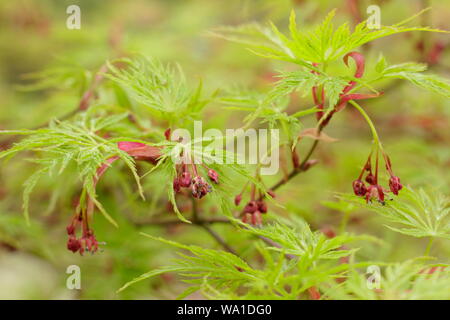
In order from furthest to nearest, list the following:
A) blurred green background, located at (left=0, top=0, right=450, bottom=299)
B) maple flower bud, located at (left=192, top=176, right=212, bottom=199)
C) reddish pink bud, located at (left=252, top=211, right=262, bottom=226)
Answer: blurred green background, located at (left=0, top=0, right=450, bottom=299), reddish pink bud, located at (left=252, top=211, right=262, bottom=226), maple flower bud, located at (left=192, top=176, right=212, bottom=199)

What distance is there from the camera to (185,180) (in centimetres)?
72

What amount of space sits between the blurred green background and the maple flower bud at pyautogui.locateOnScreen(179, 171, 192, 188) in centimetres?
21

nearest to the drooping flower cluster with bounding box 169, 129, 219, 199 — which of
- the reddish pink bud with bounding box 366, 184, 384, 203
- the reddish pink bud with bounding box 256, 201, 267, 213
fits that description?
the reddish pink bud with bounding box 256, 201, 267, 213

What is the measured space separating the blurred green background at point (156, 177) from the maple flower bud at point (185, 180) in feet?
0.69

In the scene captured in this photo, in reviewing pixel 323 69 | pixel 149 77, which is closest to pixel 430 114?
pixel 323 69

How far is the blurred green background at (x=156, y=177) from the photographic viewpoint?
1.25 meters

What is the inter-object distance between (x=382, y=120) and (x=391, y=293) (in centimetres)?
126

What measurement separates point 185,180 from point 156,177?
48cm

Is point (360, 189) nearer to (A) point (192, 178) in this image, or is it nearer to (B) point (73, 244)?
(A) point (192, 178)

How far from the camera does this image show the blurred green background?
125cm

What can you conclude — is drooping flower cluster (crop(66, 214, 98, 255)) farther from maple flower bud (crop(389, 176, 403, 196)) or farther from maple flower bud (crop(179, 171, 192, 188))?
maple flower bud (crop(389, 176, 403, 196))

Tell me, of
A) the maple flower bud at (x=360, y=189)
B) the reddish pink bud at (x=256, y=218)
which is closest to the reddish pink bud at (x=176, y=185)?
the reddish pink bud at (x=256, y=218)

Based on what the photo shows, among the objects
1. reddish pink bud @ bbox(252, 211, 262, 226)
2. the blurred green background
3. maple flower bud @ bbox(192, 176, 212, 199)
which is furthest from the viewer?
the blurred green background

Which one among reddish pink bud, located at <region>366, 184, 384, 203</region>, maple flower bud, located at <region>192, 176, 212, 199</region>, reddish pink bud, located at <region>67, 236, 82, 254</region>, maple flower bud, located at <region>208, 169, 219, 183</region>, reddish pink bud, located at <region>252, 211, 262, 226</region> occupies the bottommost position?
reddish pink bud, located at <region>67, 236, 82, 254</region>
